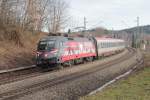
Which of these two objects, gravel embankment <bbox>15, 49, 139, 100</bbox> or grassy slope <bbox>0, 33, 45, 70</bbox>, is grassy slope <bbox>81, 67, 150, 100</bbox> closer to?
gravel embankment <bbox>15, 49, 139, 100</bbox>

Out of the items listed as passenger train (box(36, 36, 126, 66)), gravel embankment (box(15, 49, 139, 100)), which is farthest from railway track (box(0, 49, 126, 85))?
gravel embankment (box(15, 49, 139, 100))


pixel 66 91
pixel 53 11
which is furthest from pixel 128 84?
pixel 53 11

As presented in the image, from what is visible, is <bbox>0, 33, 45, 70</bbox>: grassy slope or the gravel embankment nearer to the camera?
the gravel embankment

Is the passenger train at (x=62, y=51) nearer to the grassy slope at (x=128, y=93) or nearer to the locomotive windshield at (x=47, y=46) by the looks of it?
the locomotive windshield at (x=47, y=46)

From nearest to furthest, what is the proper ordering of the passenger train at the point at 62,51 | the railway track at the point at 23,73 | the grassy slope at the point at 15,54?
the railway track at the point at 23,73 → the passenger train at the point at 62,51 → the grassy slope at the point at 15,54

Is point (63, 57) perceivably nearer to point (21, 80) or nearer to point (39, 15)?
point (21, 80)

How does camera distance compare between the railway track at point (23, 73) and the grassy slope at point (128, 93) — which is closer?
the grassy slope at point (128, 93)

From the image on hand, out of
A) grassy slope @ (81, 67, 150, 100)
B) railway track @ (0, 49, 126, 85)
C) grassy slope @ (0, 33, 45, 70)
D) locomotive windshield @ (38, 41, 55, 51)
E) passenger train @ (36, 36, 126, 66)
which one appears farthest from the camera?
grassy slope @ (0, 33, 45, 70)

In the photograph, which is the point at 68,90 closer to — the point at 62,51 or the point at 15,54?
the point at 62,51

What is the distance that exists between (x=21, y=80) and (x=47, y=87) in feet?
10.1

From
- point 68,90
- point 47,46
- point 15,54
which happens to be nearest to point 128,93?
point 68,90

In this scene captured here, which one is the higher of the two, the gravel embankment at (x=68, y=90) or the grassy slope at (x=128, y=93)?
the grassy slope at (x=128, y=93)

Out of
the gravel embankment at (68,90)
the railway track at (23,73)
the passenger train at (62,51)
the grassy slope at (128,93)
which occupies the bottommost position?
the railway track at (23,73)

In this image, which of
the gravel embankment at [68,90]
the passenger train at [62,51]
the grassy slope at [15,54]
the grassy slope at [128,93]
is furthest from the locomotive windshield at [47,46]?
the grassy slope at [128,93]
